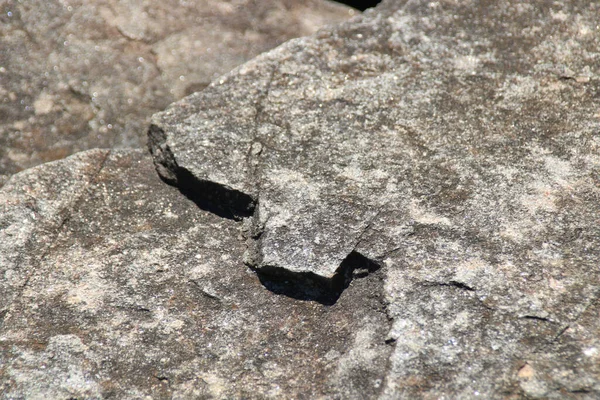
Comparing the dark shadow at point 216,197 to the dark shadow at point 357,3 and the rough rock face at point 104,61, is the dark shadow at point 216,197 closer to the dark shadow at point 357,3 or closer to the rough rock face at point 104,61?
the rough rock face at point 104,61

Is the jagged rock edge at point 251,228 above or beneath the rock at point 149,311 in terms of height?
above

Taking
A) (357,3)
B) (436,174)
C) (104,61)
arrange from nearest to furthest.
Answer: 1. (436,174)
2. (104,61)
3. (357,3)

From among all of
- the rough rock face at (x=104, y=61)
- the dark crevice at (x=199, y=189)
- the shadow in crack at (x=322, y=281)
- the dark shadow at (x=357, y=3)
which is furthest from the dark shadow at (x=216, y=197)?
the dark shadow at (x=357, y=3)

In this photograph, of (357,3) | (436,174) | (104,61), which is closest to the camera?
(436,174)

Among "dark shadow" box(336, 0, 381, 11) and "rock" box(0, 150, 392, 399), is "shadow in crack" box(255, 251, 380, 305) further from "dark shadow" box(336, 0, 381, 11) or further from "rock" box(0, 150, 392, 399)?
"dark shadow" box(336, 0, 381, 11)

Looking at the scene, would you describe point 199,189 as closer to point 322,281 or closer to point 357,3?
point 322,281

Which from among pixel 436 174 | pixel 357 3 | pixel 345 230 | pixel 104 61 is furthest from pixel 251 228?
pixel 357 3

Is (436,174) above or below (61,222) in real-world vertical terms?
above
